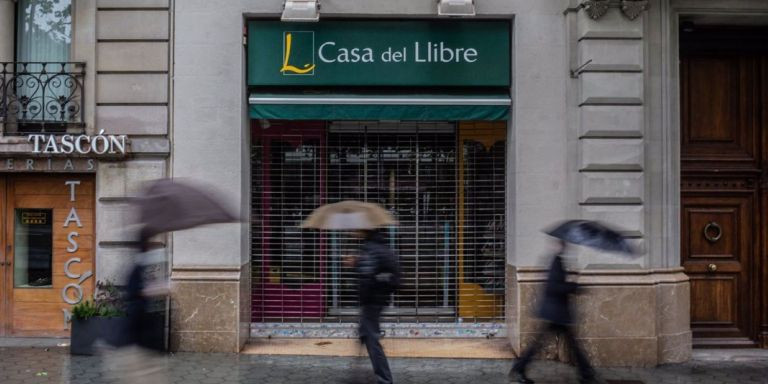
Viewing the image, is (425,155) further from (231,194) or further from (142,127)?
(142,127)

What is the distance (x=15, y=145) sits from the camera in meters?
9.93

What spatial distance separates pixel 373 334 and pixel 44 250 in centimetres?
579

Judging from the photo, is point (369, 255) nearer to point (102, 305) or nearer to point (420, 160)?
point (420, 160)

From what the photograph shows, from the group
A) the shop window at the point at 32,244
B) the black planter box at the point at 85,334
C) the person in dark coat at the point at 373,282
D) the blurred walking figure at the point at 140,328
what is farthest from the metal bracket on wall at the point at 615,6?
the shop window at the point at 32,244

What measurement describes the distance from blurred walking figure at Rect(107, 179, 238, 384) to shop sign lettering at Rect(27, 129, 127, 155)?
4982mm

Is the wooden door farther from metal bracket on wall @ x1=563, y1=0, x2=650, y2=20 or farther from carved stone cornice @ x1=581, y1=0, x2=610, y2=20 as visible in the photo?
carved stone cornice @ x1=581, y1=0, x2=610, y2=20

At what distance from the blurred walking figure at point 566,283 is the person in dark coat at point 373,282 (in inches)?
63.7

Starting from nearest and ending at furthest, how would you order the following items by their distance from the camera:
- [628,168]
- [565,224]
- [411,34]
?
[565,224] < [628,168] < [411,34]

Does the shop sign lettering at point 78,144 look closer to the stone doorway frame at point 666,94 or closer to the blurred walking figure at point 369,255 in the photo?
the blurred walking figure at point 369,255

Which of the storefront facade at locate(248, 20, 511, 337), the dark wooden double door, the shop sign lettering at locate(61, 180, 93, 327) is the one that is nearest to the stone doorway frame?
the dark wooden double door

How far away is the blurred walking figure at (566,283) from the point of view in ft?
23.6

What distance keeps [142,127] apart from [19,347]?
3427mm

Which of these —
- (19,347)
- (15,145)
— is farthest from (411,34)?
(19,347)

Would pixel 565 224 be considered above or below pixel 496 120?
below
